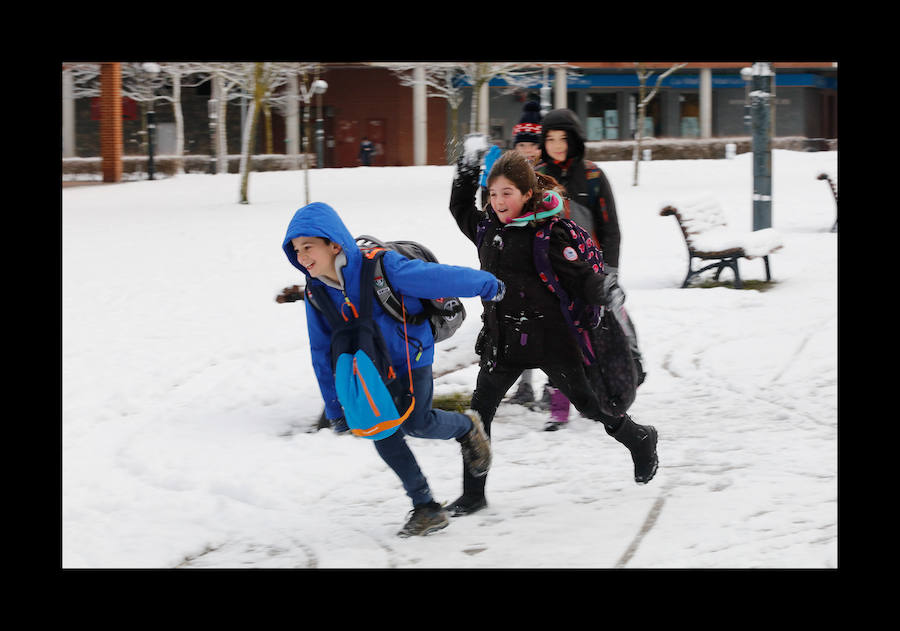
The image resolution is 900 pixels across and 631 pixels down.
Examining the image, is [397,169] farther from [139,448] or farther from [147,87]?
[139,448]

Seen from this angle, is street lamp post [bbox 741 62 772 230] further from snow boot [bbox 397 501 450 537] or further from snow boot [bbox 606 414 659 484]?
snow boot [bbox 397 501 450 537]

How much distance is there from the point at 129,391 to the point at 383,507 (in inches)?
127

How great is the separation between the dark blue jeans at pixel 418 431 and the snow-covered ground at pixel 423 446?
235mm

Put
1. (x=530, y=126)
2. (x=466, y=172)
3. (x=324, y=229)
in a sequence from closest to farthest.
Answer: (x=324, y=229), (x=466, y=172), (x=530, y=126)

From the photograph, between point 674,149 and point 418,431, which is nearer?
point 418,431

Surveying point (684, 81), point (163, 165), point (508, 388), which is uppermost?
point (684, 81)

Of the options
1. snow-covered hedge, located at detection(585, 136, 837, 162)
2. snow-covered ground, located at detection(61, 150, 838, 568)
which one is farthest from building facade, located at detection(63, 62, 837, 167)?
snow-covered ground, located at detection(61, 150, 838, 568)

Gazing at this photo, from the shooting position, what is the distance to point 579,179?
20.1ft

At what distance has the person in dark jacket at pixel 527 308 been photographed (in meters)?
4.86

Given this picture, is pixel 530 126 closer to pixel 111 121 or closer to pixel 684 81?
pixel 111 121

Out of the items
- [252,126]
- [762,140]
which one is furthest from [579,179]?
[252,126]

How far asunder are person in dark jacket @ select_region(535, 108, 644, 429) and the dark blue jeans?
1.71 m

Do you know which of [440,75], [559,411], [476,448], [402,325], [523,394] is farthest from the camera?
[440,75]

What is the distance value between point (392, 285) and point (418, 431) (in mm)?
659
